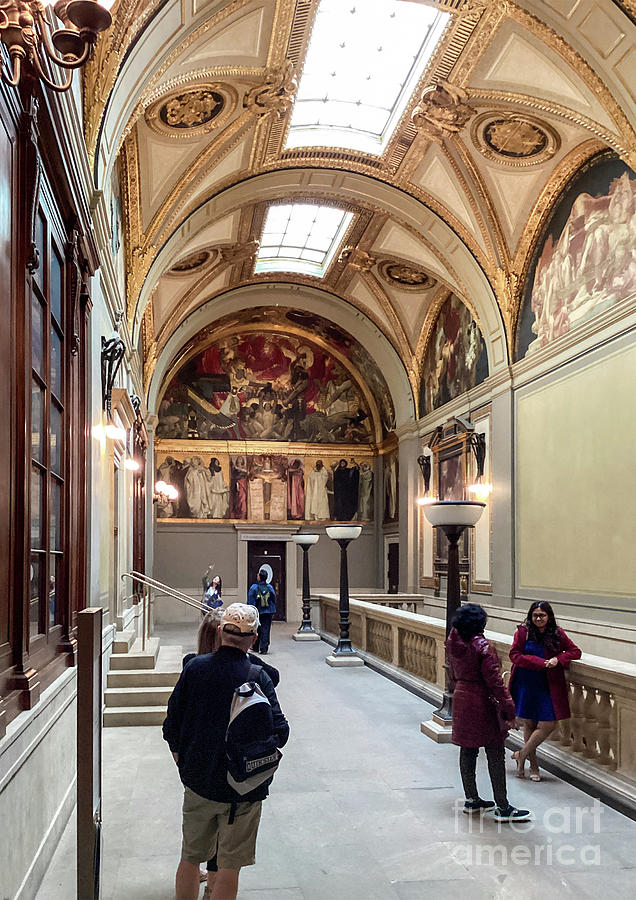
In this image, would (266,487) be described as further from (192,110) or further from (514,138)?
(192,110)

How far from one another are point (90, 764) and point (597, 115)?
10348 mm

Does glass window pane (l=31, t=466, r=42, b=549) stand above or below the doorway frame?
above

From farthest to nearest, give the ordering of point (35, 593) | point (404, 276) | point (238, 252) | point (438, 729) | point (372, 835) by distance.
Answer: point (404, 276) < point (238, 252) < point (438, 729) < point (372, 835) < point (35, 593)

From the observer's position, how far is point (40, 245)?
4.86 meters

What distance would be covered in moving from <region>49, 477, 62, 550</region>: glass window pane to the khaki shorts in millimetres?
2219

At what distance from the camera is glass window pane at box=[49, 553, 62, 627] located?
5254 millimetres

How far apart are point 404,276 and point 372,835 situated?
51.8 feet

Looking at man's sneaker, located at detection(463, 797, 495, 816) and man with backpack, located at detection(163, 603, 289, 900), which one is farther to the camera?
man's sneaker, located at detection(463, 797, 495, 816)

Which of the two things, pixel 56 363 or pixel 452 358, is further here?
pixel 452 358

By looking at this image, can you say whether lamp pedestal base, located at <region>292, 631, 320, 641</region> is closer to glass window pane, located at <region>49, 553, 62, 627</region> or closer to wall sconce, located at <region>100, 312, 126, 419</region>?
wall sconce, located at <region>100, 312, 126, 419</region>

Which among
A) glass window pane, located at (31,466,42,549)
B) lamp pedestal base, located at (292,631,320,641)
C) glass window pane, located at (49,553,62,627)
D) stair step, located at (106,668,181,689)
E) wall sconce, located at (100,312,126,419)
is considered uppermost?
wall sconce, located at (100,312,126,419)

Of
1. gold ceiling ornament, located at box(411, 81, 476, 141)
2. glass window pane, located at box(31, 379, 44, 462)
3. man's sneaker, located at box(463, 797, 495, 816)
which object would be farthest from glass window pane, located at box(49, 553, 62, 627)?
gold ceiling ornament, located at box(411, 81, 476, 141)

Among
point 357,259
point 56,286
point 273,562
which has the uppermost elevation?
point 357,259

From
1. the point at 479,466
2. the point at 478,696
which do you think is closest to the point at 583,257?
the point at 479,466
